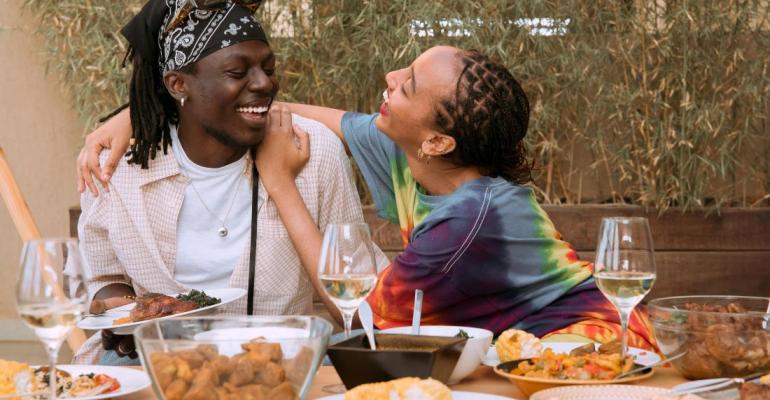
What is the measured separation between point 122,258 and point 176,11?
1.98 feet

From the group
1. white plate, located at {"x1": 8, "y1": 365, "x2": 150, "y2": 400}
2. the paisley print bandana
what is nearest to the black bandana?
the paisley print bandana

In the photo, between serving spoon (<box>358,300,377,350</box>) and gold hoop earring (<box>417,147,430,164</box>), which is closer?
serving spoon (<box>358,300,377,350</box>)

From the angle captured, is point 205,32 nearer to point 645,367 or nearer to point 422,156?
point 422,156

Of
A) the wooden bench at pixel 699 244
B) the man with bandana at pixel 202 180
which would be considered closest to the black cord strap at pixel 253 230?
the man with bandana at pixel 202 180

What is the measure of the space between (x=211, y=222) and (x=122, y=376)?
1088mm

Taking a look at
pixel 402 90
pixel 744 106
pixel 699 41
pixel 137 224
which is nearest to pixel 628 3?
pixel 699 41

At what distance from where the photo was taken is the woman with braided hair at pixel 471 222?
2.15 m

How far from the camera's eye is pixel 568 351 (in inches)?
67.8

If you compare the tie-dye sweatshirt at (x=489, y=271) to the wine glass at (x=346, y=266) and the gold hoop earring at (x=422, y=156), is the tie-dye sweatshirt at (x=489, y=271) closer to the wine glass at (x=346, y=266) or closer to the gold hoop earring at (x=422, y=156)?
the gold hoop earring at (x=422, y=156)

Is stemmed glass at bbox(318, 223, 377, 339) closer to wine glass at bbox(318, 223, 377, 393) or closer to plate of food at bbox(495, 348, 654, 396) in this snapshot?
wine glass at bbox(318, 223, 377, 393)

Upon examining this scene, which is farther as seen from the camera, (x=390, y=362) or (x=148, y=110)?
(x=148, y=110)

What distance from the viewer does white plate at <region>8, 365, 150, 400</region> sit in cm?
146

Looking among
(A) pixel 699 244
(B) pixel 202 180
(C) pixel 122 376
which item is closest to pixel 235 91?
(B) pixel 202 180

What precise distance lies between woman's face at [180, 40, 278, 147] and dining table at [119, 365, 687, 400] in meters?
1.00
